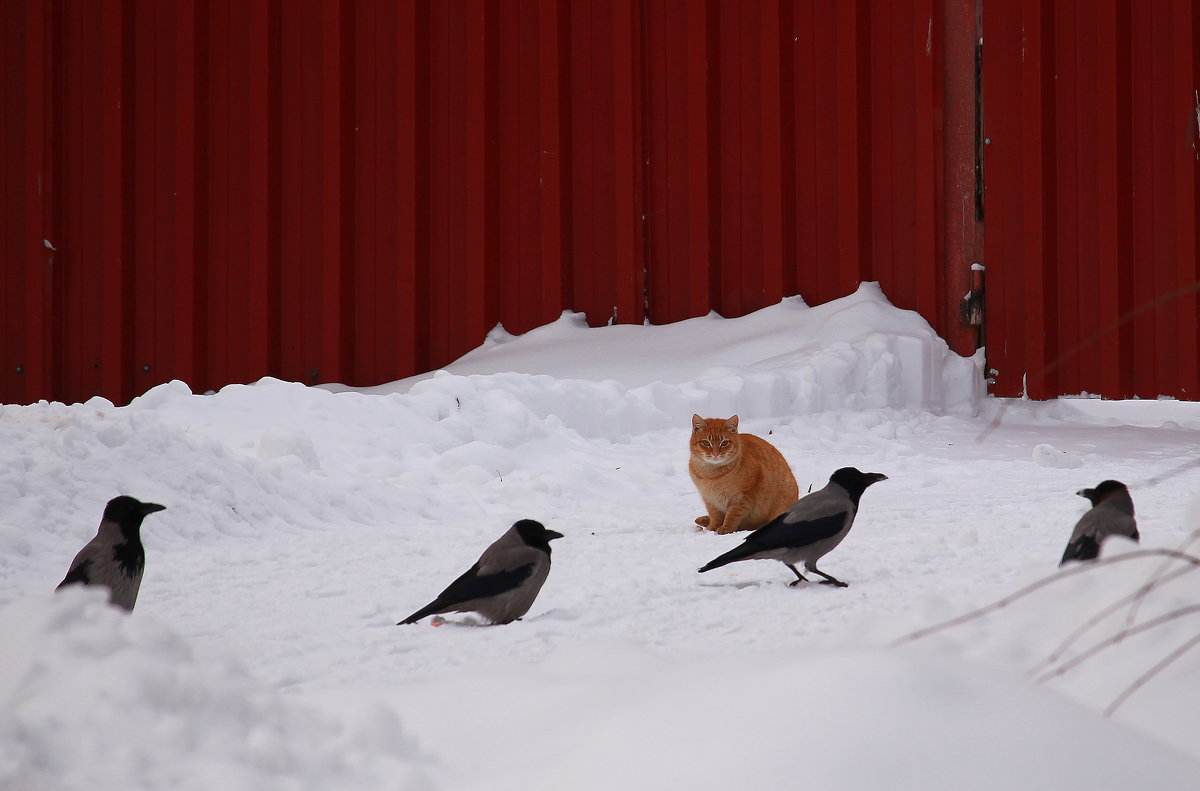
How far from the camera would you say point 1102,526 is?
2.44 metres

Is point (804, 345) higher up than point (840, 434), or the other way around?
point (804, 345)

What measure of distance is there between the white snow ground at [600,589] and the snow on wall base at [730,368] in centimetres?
3

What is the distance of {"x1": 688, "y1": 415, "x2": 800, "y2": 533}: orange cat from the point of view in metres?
4.14

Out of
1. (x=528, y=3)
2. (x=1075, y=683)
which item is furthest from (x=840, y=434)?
(x=1075, y=683)

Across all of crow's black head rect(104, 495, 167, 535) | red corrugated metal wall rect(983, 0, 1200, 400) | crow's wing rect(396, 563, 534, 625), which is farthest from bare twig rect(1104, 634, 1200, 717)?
red corrugated metal wall rect(983, 0, 1200, 400)

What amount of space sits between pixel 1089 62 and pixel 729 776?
23.6 feet

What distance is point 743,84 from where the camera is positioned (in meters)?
7.82

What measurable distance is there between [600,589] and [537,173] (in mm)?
5469

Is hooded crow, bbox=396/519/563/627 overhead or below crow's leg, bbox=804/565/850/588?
overhead

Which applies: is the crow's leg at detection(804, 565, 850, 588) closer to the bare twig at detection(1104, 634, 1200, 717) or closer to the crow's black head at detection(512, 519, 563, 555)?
the crow's black head at detection(512, 519, 563, 555)

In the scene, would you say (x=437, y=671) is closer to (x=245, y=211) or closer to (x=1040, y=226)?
(x=1040, y=226)

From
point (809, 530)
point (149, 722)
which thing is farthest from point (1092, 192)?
point (149, 722)

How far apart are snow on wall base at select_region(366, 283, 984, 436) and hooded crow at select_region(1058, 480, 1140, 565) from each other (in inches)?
144

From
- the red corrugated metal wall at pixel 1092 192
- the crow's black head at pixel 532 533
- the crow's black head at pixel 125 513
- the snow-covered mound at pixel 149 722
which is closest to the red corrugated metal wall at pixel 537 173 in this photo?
the red corrugated metal wall at pixel 1092 192
